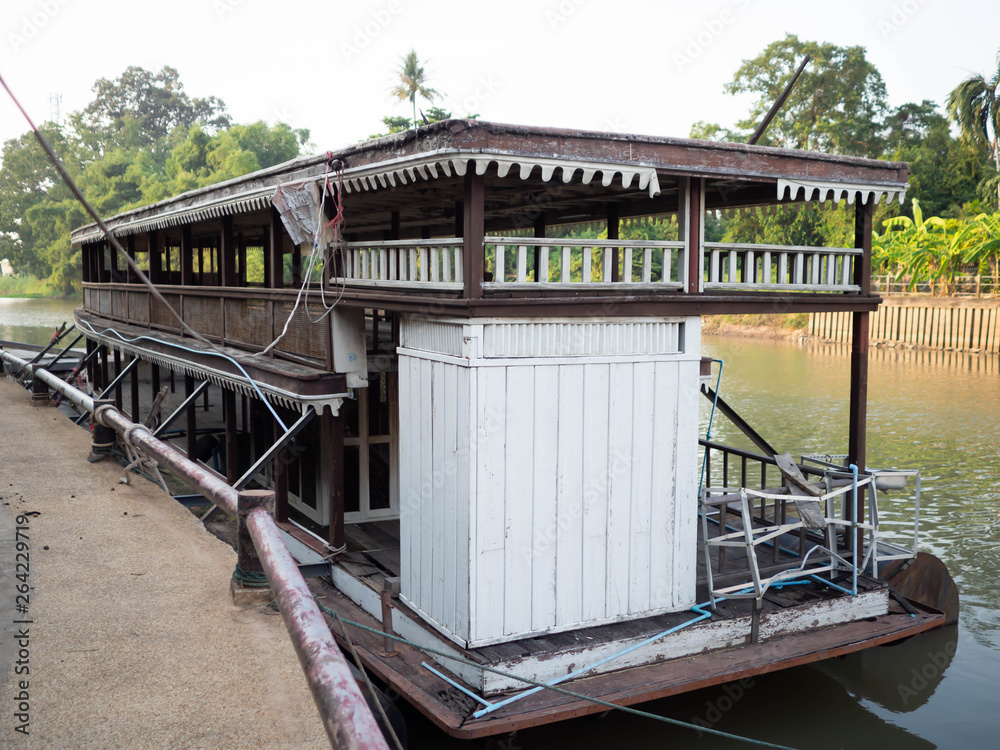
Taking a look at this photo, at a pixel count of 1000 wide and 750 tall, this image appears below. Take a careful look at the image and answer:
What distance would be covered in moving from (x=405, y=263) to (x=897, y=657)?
697 cm

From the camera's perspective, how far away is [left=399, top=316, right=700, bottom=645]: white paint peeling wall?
636 centimetres

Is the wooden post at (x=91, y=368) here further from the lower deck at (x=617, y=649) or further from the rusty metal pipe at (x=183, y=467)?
the lower deck at (x=617, y=649)

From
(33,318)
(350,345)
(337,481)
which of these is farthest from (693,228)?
(33,318)

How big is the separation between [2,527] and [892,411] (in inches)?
880

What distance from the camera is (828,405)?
78.9 ft

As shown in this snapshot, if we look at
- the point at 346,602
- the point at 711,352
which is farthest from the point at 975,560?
the point at 711,352

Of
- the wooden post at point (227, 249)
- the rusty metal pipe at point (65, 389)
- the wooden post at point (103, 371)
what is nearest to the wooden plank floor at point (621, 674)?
the rusty metal pipe at point (65, 389)

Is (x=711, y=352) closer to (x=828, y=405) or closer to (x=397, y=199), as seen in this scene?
(x=828, y=405)

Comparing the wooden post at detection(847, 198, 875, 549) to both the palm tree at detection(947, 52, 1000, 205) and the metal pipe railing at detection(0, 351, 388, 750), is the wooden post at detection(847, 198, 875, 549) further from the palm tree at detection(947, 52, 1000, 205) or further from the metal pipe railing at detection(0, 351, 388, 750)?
the palm tree at detection(947, 52, 1000, 205)

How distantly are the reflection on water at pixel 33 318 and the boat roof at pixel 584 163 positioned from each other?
39.2 metres

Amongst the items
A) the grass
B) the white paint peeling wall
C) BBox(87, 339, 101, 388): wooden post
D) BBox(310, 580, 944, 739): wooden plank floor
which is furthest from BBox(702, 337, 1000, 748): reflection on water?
the grass

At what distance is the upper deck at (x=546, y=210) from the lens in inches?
247

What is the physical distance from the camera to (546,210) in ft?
37.6

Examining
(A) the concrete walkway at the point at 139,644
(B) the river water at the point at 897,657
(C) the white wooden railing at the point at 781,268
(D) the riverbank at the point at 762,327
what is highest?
(C) the white wooden railing at the point at 781,268
